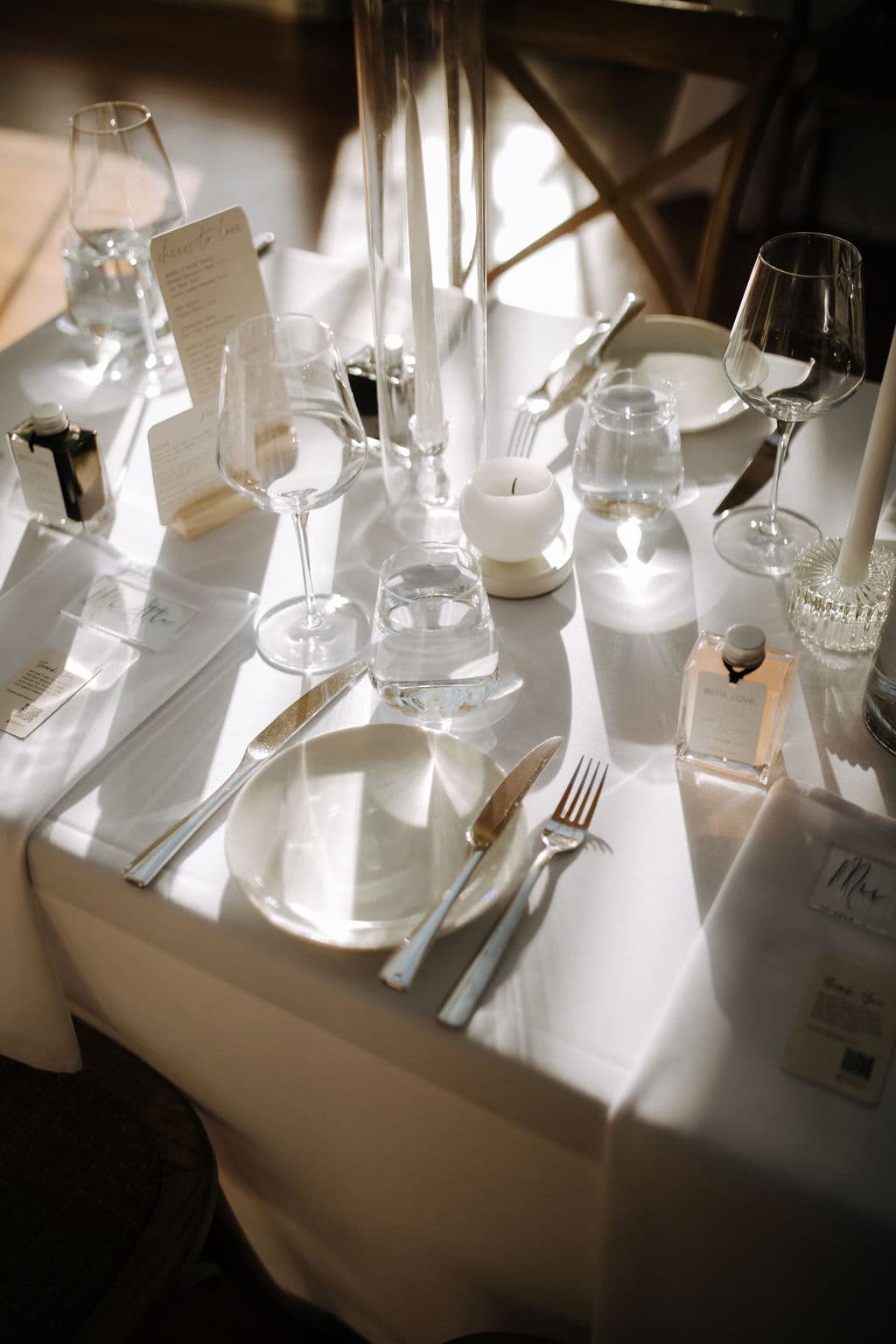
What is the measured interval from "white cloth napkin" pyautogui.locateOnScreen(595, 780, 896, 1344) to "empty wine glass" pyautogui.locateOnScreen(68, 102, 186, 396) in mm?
975

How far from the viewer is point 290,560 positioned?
1126 mm

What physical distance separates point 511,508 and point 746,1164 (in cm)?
57

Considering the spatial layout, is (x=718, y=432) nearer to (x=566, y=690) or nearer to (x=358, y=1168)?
(x=566, y=690)

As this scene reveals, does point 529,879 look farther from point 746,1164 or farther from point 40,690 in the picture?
point 40,690

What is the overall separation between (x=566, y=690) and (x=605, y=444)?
262 mm

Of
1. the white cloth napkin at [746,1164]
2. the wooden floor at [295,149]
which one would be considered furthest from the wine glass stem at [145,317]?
the wooden floor at [295,149]

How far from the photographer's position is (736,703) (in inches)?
33.5

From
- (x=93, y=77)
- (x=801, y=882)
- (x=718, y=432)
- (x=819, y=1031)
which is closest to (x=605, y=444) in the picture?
(x=718, y=432)

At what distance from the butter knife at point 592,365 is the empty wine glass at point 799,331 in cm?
30

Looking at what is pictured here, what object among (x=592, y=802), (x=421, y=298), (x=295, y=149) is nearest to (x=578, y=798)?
(x=592, y=802)

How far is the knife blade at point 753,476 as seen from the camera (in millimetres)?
1149

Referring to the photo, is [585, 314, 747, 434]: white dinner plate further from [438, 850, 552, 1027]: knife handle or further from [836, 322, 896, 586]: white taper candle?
[438, 850, 552, 1027]: knife handle

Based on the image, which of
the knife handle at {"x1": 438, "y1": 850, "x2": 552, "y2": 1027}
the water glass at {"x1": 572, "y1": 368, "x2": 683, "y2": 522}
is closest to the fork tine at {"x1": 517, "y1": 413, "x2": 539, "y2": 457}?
the water glass at {"x1": 572, "y1": 368, "x2": 683, "y2": 522}

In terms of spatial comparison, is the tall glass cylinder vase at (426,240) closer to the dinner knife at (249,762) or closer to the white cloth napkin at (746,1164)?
the dinner knife at (249,762)
